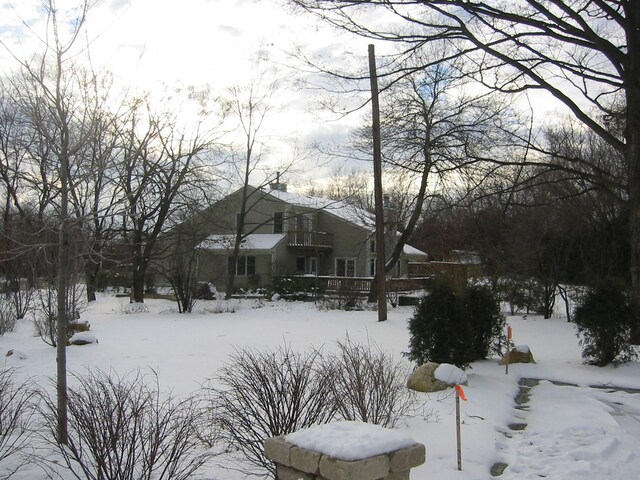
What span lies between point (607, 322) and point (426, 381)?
4038 millimetres

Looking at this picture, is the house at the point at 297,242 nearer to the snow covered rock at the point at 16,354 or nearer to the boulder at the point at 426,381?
the snow covered rock at the point at 16,354

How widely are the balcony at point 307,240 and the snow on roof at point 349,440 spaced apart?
109ft

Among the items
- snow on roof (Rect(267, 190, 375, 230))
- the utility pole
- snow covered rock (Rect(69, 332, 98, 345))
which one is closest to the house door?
snow on roof (Rect(267, 190, 375, 230))

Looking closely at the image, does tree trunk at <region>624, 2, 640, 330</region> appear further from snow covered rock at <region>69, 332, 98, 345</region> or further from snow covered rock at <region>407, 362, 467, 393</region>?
snow covered rock at <region>69, 332, 98, 345</region>

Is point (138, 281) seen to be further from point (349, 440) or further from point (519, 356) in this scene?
point (349, 440)

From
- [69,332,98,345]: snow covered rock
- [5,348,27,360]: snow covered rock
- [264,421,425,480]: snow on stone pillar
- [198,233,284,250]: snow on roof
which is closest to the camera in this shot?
[264,421,425,480]: snow on stone pillar

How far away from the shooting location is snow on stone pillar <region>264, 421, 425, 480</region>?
3633 millimetres

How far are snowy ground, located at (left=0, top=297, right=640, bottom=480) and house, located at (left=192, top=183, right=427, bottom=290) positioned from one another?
15916 mm

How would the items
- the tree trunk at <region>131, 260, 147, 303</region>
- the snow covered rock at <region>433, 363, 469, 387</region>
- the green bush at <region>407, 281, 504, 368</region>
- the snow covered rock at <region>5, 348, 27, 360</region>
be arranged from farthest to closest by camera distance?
1. the tree trunk at <region>131, 260, 147, 303</region>
2. the snow covered rock at <region>5, 348, 27, 360</region>
3. the green bush at <region>407, 281, 504, 368</region>
4. the snow covered rock at <region>433, 363, 469, 387</region>

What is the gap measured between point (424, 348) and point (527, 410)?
7.99 feet

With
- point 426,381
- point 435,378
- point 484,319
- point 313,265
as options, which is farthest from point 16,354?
point 313,265

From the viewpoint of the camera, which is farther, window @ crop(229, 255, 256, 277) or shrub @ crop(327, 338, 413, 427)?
window @ crop(229, 255, 256, 277)

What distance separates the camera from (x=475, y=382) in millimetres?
9539

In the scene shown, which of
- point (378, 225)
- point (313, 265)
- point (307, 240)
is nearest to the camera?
point (378, 225)
